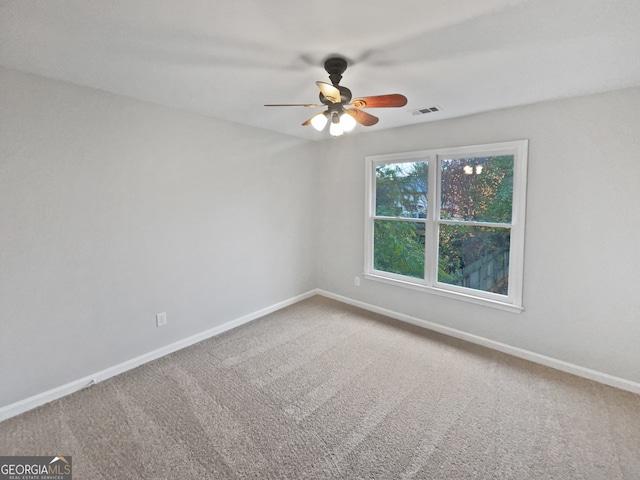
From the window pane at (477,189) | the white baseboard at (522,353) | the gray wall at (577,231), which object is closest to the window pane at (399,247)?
the window pane at (477,189)

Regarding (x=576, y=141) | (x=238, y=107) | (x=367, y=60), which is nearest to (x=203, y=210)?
(x=238, y=107)

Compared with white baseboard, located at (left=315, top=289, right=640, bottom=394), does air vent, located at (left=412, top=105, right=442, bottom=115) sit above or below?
above

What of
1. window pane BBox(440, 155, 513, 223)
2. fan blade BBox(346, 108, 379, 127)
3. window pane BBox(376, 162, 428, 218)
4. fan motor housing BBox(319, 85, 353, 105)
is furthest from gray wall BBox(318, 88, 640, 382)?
fan motor housing BBox(319, 85, 353, 105)

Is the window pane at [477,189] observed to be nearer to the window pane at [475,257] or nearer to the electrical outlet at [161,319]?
the window pane at [475,257]

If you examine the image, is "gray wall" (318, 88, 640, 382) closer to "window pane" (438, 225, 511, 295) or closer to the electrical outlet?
"window pane" (438, 225, 511, 295)

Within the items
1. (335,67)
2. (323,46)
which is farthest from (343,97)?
(323,46)

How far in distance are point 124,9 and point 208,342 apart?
111 inches

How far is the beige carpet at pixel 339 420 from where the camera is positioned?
170cm

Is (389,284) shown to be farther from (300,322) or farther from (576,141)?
(576,141)

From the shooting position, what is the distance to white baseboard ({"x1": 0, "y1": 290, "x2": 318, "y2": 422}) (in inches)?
82.9

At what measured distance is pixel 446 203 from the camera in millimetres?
3342

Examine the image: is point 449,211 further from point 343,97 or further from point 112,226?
point 112,226

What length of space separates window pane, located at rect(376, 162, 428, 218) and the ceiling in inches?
43.1

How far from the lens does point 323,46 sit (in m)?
1.72
